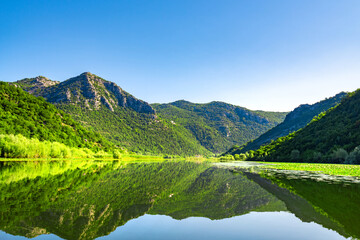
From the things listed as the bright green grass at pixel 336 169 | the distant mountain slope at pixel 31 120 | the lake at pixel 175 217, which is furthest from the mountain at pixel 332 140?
the distant mountain slope at pixel 31 120

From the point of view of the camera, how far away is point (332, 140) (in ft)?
242

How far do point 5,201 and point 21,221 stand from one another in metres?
3.98

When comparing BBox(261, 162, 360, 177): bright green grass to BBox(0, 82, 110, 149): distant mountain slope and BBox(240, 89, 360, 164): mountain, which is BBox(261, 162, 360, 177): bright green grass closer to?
BBox(240, 89, 360, 164): mountain

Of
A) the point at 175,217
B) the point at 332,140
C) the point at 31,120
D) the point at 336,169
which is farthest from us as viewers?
the point at 31,120

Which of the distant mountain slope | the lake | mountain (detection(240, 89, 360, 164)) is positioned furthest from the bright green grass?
the distant mountain slope

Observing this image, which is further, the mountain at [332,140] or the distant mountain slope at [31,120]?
the distant mountain slope at [31,120]

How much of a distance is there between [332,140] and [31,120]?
349 feet

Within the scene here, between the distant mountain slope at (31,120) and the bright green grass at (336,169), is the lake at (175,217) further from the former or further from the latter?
the distant mountain slope at (31,120)

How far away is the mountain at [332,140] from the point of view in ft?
206

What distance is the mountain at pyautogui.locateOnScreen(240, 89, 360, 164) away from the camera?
2477 inches

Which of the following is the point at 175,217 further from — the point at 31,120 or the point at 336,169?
the point at 31,120

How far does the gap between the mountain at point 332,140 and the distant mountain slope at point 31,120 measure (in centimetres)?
8941

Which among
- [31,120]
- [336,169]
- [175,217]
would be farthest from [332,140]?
[31,120]

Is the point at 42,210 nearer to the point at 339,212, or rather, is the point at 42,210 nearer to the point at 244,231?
the point at 244,231
